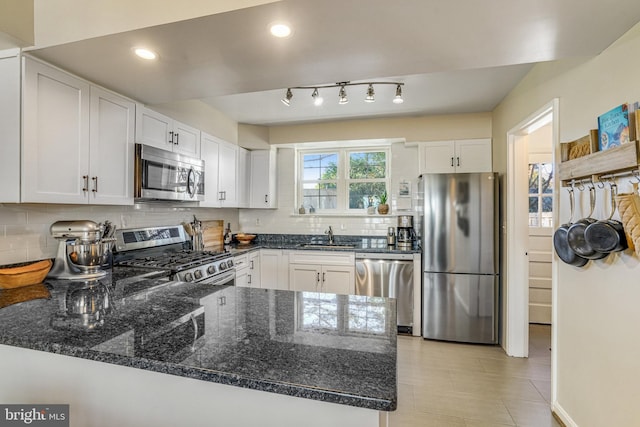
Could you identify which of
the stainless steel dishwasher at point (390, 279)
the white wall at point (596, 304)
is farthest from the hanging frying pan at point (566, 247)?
the stainless steel dishwasher at point (390, 279)

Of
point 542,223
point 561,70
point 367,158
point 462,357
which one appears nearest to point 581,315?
point 462,357

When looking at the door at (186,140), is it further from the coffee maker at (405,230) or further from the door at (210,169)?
the coffee maker at (405,230)

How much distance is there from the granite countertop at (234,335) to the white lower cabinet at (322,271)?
200 centimetres

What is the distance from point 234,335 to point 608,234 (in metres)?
1.77

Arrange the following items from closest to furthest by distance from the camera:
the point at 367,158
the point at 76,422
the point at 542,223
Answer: the point at 76,422
the point at 542,223
the point at 367,158

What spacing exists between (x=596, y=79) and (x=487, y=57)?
600mm

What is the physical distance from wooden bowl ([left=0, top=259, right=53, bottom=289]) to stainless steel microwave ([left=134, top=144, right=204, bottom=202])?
72 cm

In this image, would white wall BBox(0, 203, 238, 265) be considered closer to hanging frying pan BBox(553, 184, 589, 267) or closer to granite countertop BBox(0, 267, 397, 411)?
granite countertop BBox(0, 267, 397, 411)

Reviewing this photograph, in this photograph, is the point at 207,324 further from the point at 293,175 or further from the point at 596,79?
the point at 293,175

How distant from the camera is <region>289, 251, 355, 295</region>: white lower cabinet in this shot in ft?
11.7

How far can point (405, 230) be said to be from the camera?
3895 mm

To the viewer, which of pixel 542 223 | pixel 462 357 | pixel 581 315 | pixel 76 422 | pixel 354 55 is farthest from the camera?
Result: pixel 542 223

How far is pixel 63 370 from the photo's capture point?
43.6 inches

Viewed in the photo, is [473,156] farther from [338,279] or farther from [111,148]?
[111,148]
